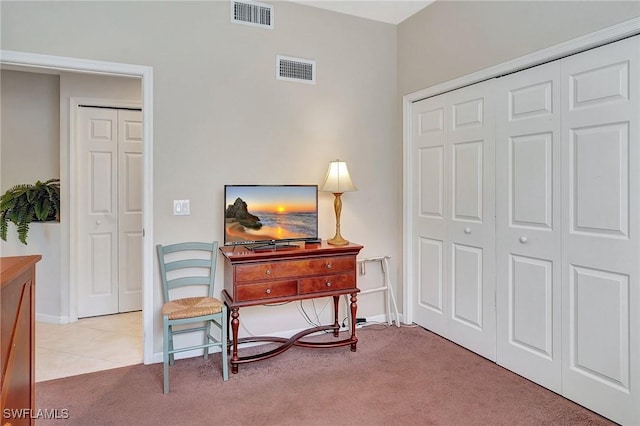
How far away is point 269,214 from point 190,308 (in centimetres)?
89

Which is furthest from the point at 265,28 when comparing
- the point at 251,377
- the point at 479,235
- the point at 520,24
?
the point at 251,377

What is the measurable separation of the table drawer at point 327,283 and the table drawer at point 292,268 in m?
0.04

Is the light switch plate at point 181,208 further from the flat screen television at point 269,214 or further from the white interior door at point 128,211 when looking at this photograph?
the white interior door at point 128,211

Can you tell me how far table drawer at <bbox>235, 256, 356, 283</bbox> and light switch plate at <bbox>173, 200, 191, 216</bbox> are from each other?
25.8 inches

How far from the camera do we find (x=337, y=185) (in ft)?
10.1

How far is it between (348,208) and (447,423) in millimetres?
1897

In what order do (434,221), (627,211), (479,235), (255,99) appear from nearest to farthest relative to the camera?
(627,211)
(479,235)
(255,99)
(434,221)

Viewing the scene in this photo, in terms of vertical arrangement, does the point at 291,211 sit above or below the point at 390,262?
above

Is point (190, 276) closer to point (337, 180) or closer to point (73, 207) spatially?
point (337, 180)

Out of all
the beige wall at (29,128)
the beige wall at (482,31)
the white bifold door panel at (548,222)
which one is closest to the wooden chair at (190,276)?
the white bifold door panel at (548,222)

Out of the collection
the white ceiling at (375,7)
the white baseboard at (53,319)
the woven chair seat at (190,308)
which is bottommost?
the white baseboard at (53,319)

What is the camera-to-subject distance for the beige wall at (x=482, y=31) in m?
2.13

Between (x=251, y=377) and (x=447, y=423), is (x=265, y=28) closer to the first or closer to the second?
(x=251, y=377)

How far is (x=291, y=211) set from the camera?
9.93 ft
